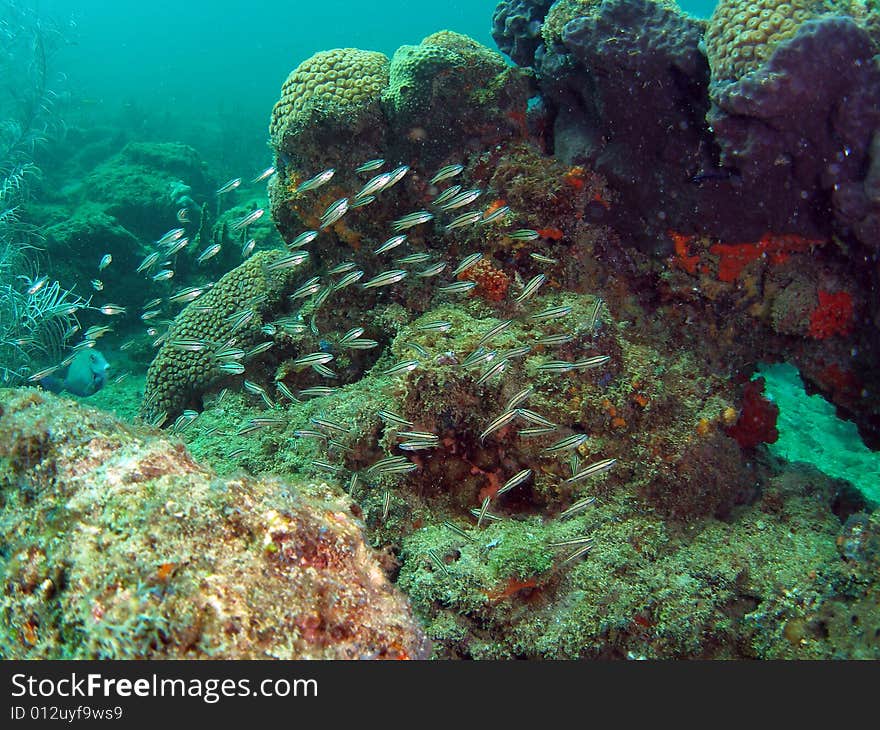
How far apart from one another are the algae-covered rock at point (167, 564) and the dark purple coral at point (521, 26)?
26.0ft

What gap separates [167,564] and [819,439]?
46.8 ft

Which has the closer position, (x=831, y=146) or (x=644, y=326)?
(x=831, y=146)

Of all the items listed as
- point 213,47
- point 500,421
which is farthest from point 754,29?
point 213,47

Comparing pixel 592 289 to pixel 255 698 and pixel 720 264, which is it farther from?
pixel 255 698

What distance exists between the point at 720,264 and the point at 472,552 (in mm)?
4547

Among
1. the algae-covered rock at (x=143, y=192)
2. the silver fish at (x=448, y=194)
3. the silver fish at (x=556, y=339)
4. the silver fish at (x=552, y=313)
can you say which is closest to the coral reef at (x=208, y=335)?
the silver fish at (x=448, y=194)

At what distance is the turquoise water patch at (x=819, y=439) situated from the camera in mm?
10773

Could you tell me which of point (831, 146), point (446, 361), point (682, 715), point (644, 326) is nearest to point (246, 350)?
point (446, 361)

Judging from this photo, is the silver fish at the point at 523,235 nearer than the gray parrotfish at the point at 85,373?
Yes

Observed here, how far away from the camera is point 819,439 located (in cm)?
1203

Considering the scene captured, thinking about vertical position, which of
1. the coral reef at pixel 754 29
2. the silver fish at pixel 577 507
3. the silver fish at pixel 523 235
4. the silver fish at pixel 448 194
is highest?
the coral reef at pixel 754 29

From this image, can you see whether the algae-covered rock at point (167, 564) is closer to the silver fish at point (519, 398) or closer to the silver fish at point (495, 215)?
the silver fish at point (519, 398)

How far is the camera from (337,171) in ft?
22.1

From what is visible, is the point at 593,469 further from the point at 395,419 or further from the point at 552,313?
the point at 395,419
